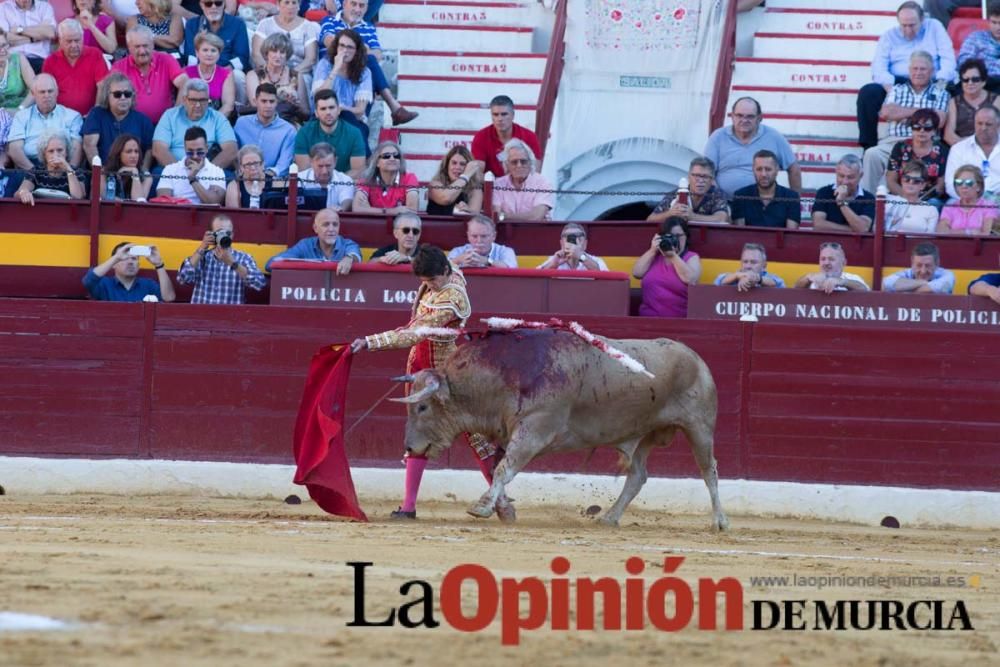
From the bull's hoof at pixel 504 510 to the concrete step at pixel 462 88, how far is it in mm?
5564

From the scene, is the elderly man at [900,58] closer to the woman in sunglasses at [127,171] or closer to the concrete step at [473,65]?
the concrete step at [473,65]

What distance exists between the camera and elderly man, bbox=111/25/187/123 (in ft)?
41.4

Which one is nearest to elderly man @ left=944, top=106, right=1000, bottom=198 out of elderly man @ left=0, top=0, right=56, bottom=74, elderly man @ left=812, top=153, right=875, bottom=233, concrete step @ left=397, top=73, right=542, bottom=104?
elderly man @ left=812, top=153, right=875, bottom=233

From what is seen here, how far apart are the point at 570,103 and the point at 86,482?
16.4 ft

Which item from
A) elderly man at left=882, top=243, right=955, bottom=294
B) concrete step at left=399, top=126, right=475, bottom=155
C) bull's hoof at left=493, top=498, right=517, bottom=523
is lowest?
bull's hoof at left=493, top=498, right=517, bottom=523

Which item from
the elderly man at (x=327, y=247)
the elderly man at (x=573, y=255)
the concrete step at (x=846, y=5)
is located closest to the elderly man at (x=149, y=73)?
the elderly man at (x=327, y=247)

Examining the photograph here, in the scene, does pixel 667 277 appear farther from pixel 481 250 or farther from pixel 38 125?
pixel 38 125

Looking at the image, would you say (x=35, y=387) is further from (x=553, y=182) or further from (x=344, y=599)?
(x=344, y=599)

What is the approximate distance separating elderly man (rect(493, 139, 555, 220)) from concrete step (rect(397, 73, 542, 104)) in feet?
7.60

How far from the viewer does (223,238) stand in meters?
11.4

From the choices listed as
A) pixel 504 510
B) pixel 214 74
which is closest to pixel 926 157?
pixel 504 510

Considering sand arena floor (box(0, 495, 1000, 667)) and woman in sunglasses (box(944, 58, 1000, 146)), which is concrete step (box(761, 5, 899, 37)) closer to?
woman in sunglasses (box(944, 58, 1000, 146))

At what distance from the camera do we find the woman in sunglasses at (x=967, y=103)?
13.1 m

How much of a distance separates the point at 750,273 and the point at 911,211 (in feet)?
A: 4.38
